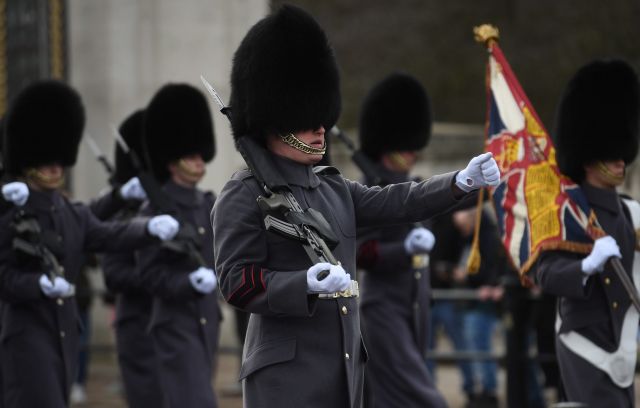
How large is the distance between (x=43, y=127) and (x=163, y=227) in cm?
135

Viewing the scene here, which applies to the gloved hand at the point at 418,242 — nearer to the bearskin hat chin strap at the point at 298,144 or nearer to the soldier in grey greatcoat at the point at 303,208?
the soldier in grey greatcoat at the point at 303,208

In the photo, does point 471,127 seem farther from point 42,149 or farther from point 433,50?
point 42,149

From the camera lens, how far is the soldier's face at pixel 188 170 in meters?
8.26

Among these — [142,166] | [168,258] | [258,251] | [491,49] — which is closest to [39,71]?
[142,166]

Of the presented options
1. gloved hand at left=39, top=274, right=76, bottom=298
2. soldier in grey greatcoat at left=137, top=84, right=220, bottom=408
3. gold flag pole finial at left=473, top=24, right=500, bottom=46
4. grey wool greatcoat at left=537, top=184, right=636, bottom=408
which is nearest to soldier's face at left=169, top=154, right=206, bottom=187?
soldier in grey greatcoat at left=137, top=84, right=220, bottom=408

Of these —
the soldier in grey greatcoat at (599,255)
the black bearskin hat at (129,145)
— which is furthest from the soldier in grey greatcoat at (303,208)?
the black bearskin hat at (129,145)

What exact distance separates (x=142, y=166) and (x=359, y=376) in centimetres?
388

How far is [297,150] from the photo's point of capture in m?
5.45

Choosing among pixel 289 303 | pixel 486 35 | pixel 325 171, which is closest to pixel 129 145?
pixel 486 35

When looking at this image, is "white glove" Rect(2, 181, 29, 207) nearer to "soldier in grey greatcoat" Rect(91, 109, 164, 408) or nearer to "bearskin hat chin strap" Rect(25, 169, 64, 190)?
"bearskin hat chin strap" Rect(25, 169, 64, 190)

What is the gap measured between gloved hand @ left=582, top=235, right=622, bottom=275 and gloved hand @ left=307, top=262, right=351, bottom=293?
5.68ft

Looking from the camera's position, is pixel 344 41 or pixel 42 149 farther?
pixel 344 41

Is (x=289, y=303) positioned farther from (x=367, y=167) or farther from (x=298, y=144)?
(x=367, y=167)

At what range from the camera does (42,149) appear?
8094mm
